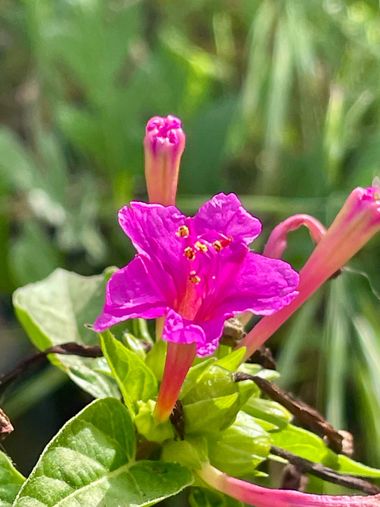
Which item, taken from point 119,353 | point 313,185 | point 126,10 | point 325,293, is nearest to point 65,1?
point 126,10

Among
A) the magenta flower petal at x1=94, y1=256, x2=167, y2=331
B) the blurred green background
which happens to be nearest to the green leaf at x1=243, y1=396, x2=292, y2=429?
the magenta flower petal at x1=94, y1=256, x2=167, y2=331

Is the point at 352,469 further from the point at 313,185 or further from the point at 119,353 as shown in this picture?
the point at 313,185

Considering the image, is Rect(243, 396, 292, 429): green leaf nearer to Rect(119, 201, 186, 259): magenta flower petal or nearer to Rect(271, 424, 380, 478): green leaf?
Rect(271, 424, 380, 478): green leaf

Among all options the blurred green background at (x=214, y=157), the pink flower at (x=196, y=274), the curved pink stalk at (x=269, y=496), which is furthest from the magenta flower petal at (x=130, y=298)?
the blurred green background at (x=214, y=157)

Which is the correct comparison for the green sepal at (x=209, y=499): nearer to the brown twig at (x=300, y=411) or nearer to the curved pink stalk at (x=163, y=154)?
the brown twig at (x=300, y=411)

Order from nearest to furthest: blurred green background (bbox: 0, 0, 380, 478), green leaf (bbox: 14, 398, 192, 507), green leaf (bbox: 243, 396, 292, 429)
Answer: green leaf (bbox: 14, 398, 192, 507) < green leaf (bbox: 243, 396, 292, 429) < blurred green background (bbox: 0, 0, 380, 478)

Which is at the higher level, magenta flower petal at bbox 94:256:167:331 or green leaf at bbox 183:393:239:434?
magenta flower petal at bbox 94:256:167:331
